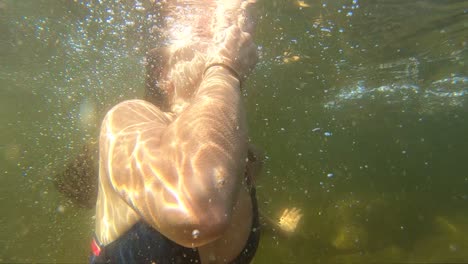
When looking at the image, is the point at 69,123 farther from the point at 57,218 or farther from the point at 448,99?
the point at 448,99

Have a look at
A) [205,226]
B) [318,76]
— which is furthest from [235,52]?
[318,76]

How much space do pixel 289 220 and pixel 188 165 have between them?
18.8 ft

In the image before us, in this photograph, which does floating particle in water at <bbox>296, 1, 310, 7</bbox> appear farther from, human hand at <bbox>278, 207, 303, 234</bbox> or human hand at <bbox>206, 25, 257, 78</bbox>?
human hand at <bbox>206, 25, 257, 78</bbox>

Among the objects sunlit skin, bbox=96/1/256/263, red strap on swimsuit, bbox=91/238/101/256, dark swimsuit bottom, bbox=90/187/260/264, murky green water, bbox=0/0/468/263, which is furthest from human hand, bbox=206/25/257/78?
murky green water, bbox=0/0/468/263

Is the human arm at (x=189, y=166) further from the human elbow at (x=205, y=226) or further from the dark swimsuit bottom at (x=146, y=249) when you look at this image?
the dark swimsuit bottom at (x=146, y=249)

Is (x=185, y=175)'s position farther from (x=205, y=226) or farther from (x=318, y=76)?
(x=318, y=76)

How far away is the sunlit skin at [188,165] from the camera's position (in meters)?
1.65

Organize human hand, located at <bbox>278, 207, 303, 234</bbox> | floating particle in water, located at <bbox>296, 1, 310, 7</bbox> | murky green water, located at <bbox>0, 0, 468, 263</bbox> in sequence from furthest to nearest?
murky green water, located at <bbox>0, 0, 468, 263</bbox> < floating particle in water, located at <bbox>296, 1, 310, 7</bbox> < human hand, located at <bbox>278, 207, 303, 234</bbox>

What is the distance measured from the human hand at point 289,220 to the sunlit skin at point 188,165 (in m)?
3.98

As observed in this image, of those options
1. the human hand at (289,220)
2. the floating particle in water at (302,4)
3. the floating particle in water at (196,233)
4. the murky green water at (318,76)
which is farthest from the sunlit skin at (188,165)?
the floating particle in water at (302,4)

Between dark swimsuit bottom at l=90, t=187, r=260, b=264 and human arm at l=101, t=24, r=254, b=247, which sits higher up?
human arm at l=101, t=24, r=254, b=247

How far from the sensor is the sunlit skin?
5.42ft

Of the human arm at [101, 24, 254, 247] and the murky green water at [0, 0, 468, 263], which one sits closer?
the human arm at [101, 24, 254, 247]

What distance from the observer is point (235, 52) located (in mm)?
2602
